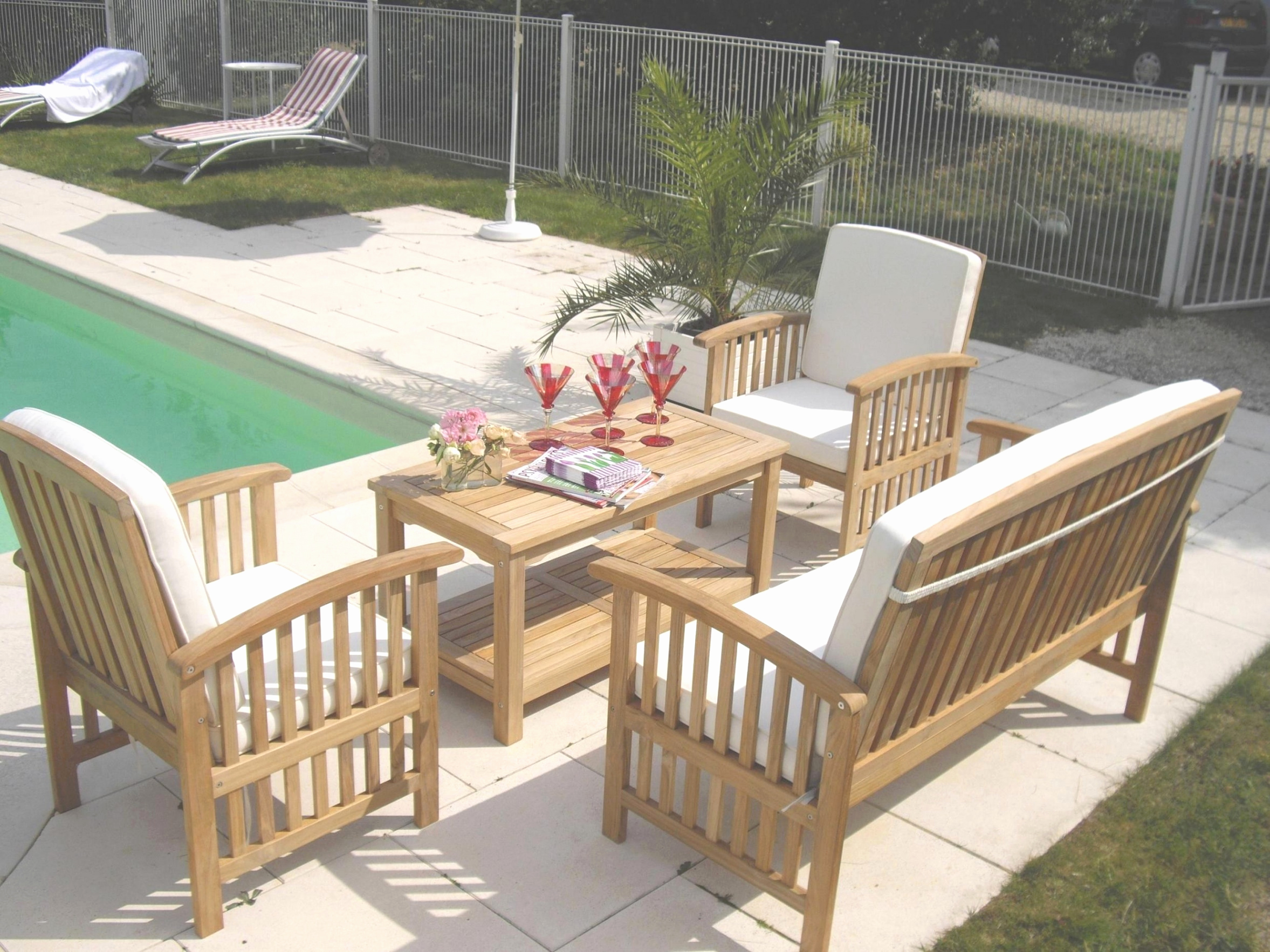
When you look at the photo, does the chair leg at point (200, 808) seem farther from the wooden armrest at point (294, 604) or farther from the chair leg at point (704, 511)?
the chair leg at point (704, 511)

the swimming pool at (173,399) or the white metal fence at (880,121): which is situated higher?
the white metal fence at (880,121)

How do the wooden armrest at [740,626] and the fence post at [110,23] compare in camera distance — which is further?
the fence post at [110,23]

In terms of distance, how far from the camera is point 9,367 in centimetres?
778

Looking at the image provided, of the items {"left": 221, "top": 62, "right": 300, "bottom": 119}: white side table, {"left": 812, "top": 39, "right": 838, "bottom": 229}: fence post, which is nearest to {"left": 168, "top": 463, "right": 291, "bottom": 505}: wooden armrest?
{"left": 812, "top": 39, "right": 838, "bottom": 229}: fence post

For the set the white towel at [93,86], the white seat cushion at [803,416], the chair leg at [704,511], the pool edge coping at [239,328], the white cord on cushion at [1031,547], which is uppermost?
the white towel at [93,86]

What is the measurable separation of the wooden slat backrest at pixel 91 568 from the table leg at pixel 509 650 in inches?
38.3

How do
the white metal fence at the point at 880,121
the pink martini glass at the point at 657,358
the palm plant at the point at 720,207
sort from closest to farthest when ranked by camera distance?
the pink martini glass at the point at 657,358 → the palm plant at the point at 720,207 → the white metal fence at the point at 880,121

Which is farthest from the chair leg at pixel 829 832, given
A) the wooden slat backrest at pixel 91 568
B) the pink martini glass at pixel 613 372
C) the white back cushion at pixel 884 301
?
the white back cushion at pixel 884 301

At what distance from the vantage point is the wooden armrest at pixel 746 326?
16.7 feet

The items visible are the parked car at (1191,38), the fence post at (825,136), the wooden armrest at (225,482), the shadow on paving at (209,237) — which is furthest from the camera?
the parked car at (1191,38)

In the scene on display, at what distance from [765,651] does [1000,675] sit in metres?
0.83

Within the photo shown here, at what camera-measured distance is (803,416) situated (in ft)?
16.6

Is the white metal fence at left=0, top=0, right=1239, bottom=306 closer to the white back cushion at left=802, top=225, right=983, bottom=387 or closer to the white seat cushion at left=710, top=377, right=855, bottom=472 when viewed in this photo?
the white back cushion at left=802, top=225, right=983, bottom=387

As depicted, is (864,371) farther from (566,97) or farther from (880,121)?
(566,97)
